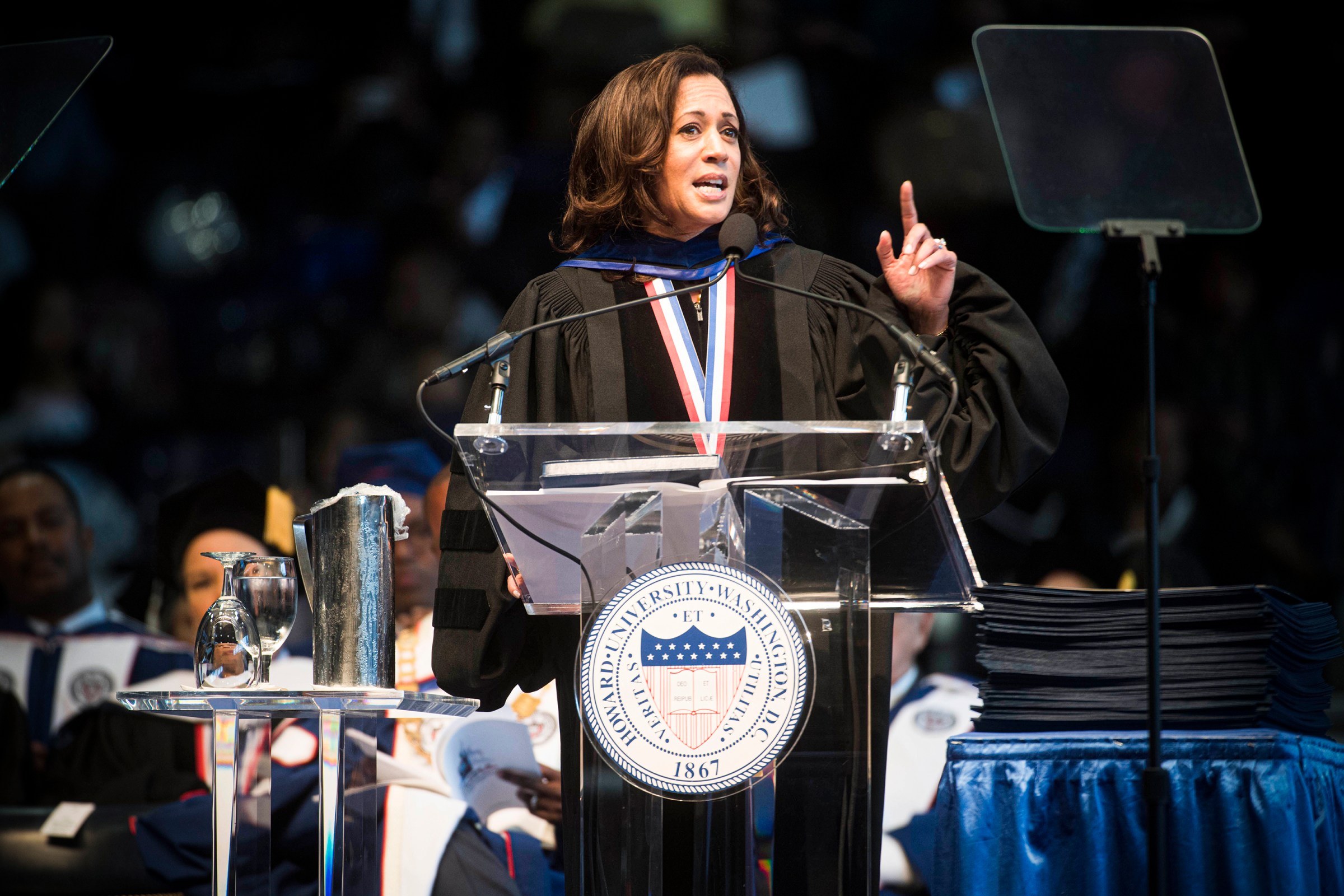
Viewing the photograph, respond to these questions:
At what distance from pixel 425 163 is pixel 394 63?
17.7 inches

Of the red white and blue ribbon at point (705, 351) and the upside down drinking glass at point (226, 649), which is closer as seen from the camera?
the upside down drinking glass at point (226, 649)

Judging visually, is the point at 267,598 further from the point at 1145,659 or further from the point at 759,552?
the point at 1145,659

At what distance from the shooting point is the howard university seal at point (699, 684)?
5.03 ft

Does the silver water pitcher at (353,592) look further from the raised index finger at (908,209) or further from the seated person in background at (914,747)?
the seated person in background at (914,747)

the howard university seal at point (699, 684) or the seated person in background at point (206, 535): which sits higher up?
the seated person in background at point (206, 535)

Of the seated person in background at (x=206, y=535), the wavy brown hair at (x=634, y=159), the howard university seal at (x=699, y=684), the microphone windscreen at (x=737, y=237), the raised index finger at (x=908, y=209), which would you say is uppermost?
the wavy brown hair at (x=634, y=159)

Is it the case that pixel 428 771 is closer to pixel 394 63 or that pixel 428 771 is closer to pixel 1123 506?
pixel 1123 506

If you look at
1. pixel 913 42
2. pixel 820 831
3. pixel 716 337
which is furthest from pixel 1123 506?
pixel 820 831

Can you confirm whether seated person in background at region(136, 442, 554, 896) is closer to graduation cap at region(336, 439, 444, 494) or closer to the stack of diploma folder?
graduation cap at region(336, 439, 444, 494)

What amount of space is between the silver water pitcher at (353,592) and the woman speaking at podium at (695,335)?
0.44 feet

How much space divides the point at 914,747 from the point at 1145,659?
1.92m

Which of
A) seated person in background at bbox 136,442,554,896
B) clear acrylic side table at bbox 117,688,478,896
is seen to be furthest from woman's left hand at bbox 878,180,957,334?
seated person in background at bbox 136,442,554,896

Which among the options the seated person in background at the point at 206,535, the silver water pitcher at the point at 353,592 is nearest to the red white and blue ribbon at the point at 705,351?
the silver water pitcher at the point at 353,592

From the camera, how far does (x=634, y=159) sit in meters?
2.54
